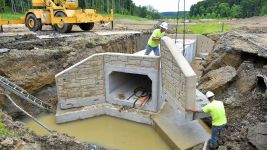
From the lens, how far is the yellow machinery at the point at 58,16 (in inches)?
627

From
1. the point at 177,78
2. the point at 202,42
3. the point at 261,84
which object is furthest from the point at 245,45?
the point at 202,42

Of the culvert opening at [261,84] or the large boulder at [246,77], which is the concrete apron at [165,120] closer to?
the large boulder at [246,77]

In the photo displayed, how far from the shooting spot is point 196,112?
25.5ft

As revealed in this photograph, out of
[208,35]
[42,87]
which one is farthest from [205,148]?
[208,35]

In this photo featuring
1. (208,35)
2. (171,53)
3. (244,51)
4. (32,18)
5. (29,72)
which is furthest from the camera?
(208,35)

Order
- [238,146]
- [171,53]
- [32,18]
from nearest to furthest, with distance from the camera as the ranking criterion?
[238,146] < [171,53] < [32,18]

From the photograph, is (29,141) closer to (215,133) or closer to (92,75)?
(215,133)

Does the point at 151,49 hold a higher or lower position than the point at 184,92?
higher

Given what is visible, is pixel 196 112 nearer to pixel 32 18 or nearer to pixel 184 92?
pixel 184 92

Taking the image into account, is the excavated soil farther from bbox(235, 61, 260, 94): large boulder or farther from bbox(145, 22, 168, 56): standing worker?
bbox(145, 22, 168, 56): standing worker

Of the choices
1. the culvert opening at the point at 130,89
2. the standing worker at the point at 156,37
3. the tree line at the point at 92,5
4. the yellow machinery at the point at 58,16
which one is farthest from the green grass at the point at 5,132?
the tree line at the point at 92,5

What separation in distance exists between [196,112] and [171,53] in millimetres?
2123

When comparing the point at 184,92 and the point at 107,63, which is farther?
the point at 107,63

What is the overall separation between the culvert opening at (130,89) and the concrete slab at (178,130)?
1.55 meters
